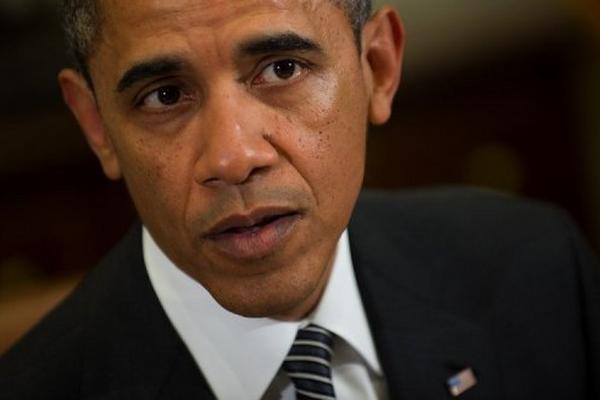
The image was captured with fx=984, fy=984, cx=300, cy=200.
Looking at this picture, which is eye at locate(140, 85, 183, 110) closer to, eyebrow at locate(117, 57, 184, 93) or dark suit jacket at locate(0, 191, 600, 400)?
eyebrow at locate(117, 57, 184, 93)

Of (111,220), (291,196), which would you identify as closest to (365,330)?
(291,196)

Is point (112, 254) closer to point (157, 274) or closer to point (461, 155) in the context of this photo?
point (157, 274)

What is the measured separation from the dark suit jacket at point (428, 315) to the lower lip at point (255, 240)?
228 millimetres

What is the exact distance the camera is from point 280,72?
110 centimetres

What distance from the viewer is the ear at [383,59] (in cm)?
127

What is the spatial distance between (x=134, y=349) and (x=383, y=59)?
1.62 ft

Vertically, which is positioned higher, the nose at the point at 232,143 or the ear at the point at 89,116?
the ear at the point at 89,116

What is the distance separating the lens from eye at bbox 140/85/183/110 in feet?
3.55

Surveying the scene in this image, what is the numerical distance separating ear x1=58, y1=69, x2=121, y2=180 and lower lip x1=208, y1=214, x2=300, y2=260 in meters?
0.22

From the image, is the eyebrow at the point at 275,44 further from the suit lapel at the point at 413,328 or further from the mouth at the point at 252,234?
the suit lapel at the point at 413,328

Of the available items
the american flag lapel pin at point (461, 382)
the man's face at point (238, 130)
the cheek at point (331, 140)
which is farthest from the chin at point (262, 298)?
the american flag lapel pin at point (461, 382)

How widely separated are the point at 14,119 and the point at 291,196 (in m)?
1.56

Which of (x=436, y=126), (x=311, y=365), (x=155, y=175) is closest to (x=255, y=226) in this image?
(x=155, y=175)

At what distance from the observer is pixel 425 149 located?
2.76 meters
